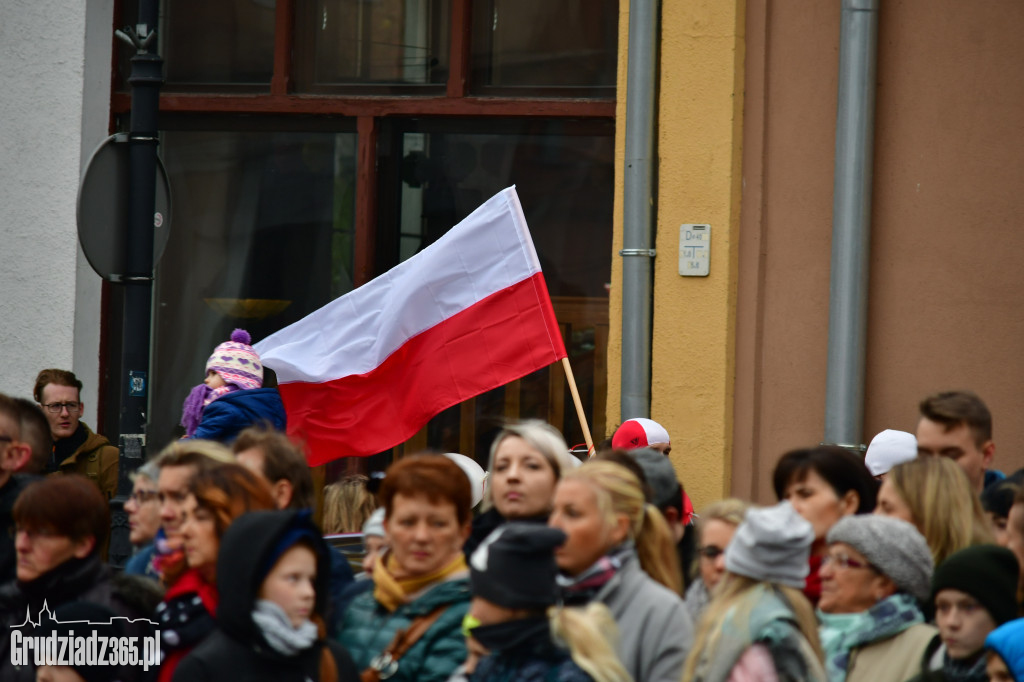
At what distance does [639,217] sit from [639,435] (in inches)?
72.3

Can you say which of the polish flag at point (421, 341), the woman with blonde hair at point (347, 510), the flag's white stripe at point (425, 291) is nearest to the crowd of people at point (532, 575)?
the woman with blonde hair at point (347, 510)

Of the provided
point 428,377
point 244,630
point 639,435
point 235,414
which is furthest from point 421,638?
point 428,377

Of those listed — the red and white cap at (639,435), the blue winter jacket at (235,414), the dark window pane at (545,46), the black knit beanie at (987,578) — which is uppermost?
the dark window pane at (545,46)

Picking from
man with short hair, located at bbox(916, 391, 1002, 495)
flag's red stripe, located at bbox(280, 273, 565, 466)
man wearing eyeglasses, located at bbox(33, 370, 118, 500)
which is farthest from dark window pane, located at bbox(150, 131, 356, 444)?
man with short hair, located at bbox(916, 391, 1002, 495)

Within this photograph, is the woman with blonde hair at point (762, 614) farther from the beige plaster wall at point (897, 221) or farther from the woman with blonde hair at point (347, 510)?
the beige plaster wall at point (897, 221)

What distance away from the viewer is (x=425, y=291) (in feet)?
24.3

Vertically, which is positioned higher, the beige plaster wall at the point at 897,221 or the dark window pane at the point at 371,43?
the dark window pane at the point at 371,43

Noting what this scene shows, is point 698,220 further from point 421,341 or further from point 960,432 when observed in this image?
point 960,432

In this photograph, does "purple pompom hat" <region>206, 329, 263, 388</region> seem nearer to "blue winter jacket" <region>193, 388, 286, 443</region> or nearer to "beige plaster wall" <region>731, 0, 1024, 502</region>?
"blue winter jacket" <region>193, 388, 286, 443</region>

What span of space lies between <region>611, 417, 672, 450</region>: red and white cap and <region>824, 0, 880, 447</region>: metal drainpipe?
1.33m

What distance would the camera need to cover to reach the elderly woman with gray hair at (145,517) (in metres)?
4.80

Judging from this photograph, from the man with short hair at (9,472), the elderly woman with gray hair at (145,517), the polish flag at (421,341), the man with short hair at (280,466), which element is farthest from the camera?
the polish flag at (421,341)

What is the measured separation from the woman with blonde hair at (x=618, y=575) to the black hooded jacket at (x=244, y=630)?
2.72 feet

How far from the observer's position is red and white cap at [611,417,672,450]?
7141 mm
